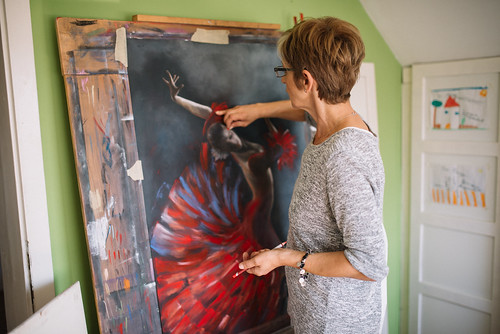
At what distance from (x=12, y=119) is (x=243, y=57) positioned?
869 millimetres

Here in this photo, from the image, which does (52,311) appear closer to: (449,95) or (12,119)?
(12,119)

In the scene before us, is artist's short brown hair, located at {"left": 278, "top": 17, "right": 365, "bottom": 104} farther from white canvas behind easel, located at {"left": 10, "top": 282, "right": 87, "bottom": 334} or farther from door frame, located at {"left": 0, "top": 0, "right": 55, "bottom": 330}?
white canvas behind easel, located at {"left": 10, "top": 282, "right": 87, "bottom": 334}

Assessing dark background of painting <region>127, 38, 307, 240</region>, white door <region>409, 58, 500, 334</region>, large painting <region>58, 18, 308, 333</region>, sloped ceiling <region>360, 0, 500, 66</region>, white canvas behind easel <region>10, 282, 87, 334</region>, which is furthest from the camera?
white door <region>409, 58, 500, 334</region>

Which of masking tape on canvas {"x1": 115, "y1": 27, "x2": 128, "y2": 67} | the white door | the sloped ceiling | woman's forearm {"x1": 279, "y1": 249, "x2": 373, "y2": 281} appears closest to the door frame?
masking tape on canvas {"x1": 115, "y1": 27, "x2": 128, "y2": 67}

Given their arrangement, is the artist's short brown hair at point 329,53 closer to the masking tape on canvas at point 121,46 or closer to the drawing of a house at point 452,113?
the masking tape on canvas at point 121,46

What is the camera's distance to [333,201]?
3.99 feet

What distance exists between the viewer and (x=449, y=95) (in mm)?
2422

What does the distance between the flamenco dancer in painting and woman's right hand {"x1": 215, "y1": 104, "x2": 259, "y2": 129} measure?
3 centimetres

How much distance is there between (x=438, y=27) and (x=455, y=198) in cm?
97

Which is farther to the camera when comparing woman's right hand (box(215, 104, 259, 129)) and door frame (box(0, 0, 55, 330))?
woman's right hand (box(215, 104, 259, 129))

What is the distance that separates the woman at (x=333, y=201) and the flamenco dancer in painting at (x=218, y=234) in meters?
0.30

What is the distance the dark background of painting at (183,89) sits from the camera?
1.46 m

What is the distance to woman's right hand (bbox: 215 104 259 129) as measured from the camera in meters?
1.65

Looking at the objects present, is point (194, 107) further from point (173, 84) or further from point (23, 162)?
point (23, 162)
